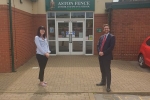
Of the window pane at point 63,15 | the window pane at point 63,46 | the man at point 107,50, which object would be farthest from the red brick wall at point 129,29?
the man at point 107,50

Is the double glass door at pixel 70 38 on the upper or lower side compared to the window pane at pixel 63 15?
lower

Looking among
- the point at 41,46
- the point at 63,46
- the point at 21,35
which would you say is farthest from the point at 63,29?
the point at 41,46

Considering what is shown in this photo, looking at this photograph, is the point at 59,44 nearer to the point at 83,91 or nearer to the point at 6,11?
the point at 6,11

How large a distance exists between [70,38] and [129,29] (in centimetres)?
362

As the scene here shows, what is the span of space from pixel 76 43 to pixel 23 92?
23.5 ft

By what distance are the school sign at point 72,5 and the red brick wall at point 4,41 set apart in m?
4.69

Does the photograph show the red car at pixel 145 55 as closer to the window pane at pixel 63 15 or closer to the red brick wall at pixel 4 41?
the window pane at pixel 63 15

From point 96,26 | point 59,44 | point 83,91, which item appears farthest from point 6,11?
point 96,26

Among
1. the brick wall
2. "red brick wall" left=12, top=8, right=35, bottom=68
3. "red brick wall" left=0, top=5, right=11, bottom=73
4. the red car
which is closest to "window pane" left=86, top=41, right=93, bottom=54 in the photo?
the brick wall

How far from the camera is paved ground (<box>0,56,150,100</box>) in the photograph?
544 cm

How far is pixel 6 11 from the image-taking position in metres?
7.52

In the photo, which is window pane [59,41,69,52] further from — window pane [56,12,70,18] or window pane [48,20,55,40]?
window pane [56,12,70,18]

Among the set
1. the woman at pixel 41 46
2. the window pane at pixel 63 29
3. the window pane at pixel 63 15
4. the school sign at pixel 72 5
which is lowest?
the woman at pixel 41 46

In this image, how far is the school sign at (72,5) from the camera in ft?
38.8
